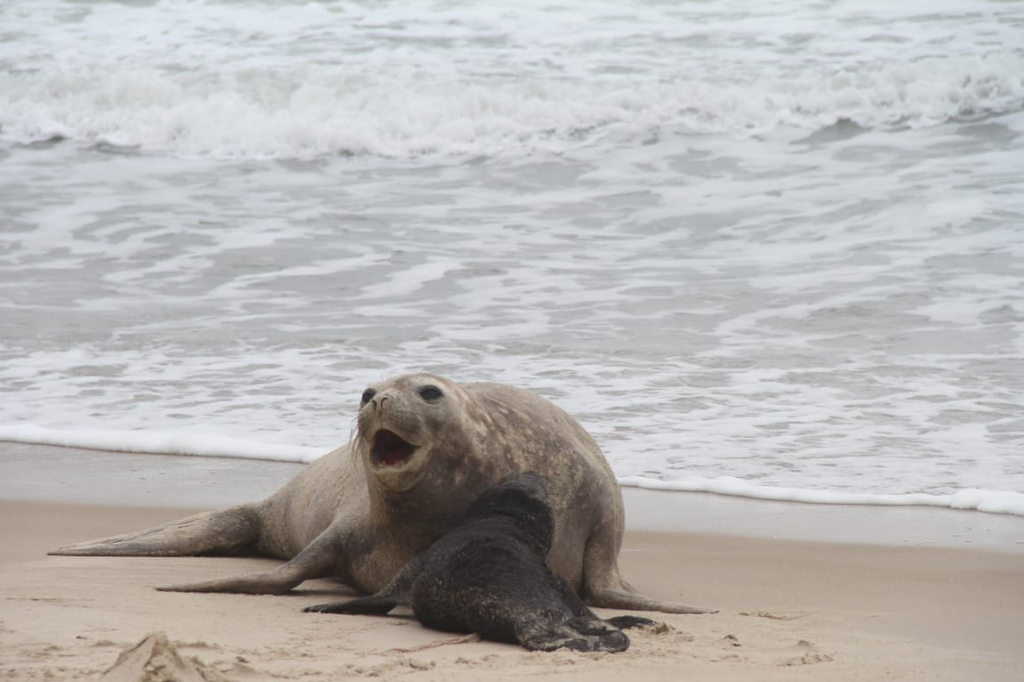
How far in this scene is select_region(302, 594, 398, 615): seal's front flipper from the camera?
13.1 ft

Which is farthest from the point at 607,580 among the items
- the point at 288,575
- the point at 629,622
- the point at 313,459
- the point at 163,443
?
the point at 163,443

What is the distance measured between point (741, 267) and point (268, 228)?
4.55 m

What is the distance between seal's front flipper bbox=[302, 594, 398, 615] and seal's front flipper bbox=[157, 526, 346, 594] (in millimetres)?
363

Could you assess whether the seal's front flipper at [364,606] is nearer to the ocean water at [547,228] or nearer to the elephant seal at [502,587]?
Answer: the elephant seal at [502,587]

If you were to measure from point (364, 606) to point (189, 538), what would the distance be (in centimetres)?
145

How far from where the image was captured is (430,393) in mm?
4113

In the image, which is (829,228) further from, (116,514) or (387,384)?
(387,384)

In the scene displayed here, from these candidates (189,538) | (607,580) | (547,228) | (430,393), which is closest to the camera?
(430,393)

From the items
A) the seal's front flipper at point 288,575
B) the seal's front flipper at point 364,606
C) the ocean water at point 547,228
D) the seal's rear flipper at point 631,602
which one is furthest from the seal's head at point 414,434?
the ocean water at point 547,228

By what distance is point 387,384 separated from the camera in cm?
408

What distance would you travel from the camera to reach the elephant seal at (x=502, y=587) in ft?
11.4

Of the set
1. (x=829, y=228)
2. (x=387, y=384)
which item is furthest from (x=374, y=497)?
(x=829, y=228)

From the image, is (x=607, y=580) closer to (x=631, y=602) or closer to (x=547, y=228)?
(x=631, y=602)

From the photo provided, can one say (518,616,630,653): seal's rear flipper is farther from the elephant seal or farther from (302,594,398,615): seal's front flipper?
(302,594,398,615): seal's front flipper
